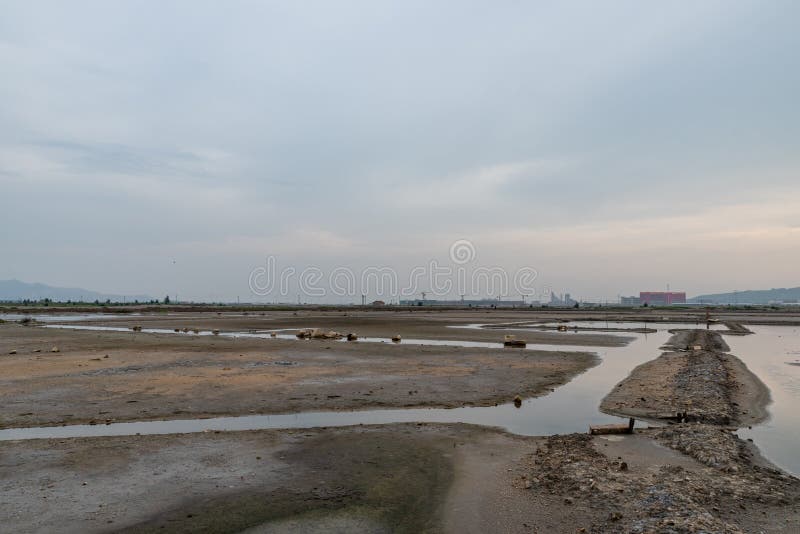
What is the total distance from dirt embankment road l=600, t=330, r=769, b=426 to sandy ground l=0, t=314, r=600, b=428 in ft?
11.2

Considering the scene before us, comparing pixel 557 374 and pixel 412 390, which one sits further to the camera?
pixel 557 374

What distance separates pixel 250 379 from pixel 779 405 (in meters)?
21.4

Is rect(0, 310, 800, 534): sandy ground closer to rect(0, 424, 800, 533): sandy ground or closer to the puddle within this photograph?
rect(0, 424, 800, 533): sandy ground

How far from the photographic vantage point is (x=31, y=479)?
33.2 ft

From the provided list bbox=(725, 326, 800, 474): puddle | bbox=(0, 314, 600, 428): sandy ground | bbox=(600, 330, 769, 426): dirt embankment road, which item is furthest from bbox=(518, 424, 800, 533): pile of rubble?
bbox=(0, 314, 600, 428): sandy ground

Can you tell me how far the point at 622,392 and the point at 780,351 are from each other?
27.6 m

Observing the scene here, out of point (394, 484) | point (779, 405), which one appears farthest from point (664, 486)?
point (779, 405)

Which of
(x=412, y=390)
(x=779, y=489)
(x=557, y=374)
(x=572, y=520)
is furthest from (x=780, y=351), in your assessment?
(x=572, y=520)

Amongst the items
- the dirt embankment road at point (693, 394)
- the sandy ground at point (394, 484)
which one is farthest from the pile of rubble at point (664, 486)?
the dirt embankment road at point (693, 394)

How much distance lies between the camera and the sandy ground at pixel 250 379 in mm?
17094

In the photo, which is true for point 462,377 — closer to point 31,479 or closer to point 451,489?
point 451,489

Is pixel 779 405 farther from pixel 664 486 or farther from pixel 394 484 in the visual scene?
pixel 394 484

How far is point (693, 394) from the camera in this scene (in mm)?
18938

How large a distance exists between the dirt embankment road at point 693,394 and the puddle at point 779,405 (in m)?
0.48
